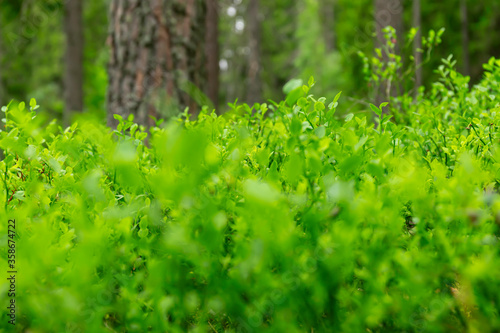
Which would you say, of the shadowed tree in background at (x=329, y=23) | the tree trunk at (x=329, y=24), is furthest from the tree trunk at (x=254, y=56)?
the tree trunk at (x=329, y=24)

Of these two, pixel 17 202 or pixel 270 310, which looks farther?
pixel 17 202

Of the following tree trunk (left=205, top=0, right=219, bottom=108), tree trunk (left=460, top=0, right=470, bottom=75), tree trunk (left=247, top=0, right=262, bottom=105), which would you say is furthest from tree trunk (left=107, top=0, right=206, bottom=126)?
tree trunk (left=460, top=0, right=470, bottom=75)

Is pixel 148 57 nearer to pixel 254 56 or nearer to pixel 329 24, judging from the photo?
pixel 254 56

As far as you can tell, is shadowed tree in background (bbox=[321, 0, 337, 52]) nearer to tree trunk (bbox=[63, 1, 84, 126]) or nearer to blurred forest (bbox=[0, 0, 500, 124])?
blurred forest (bbox=[0, 0, 500, 124])

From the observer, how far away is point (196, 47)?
14.2 feet

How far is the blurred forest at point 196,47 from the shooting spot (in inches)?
160

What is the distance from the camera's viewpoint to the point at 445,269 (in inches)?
42.9

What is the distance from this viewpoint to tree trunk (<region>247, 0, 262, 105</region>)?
54.5 feet

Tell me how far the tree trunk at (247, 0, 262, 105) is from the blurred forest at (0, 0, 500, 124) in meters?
0.04

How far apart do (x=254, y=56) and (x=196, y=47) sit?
13002 millimetres

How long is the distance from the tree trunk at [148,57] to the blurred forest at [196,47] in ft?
0.03

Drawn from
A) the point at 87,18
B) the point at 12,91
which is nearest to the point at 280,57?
the point at 87,18

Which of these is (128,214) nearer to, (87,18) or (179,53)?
(179,53)

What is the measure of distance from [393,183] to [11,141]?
4.70 feet
